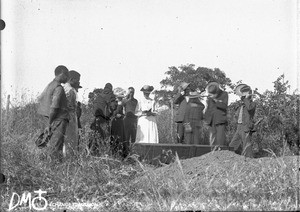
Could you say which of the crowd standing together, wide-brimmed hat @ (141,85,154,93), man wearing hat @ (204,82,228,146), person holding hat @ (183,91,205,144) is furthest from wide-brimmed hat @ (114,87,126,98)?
man wearing hat @ (204,82,228,146)

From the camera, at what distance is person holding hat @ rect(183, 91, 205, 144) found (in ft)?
39.9

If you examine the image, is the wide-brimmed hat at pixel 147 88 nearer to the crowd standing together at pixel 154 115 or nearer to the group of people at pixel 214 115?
the crowd standing together at pixel 154 115

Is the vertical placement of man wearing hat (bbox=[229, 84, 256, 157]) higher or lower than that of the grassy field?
higher

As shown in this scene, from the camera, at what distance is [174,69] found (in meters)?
12.2

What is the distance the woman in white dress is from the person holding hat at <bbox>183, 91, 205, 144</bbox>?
24.6 inches

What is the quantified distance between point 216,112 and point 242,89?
632mm

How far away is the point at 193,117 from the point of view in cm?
1223

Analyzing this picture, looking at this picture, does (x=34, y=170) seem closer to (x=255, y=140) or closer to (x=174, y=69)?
(x=174, y=69)

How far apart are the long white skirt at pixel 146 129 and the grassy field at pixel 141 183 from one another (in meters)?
4.48

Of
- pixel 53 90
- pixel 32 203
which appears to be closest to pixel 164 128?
pixel 53 90

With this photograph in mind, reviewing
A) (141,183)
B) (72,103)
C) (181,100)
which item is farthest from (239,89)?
(141,183)

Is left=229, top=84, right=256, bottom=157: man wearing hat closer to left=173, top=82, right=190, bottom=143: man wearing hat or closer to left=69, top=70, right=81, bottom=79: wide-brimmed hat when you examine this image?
left=173, top=82, right=190, bottom=143: man wearing hat

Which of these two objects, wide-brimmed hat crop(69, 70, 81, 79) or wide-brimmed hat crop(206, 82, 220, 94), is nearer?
wide-brimmed hat crop(69, 70, 81, 79)

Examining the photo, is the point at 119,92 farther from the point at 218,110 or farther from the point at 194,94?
the point at 218,110
